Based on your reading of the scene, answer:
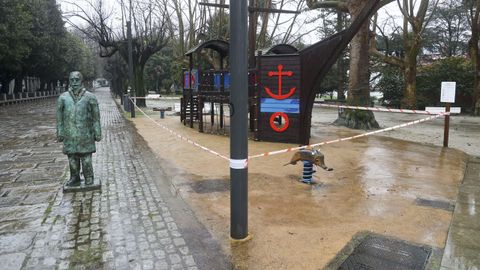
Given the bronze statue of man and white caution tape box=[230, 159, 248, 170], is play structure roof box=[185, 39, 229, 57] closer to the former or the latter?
the bronze statue of man

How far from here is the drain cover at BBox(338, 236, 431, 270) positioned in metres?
3.82

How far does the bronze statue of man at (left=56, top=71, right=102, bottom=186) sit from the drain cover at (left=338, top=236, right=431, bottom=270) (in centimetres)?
420

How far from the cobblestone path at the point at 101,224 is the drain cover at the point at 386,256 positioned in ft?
4.23

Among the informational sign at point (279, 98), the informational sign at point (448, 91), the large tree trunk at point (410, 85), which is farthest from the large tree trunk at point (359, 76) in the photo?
the large tree trunk at point (410, 85)

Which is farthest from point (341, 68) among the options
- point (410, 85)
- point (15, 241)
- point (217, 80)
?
point (15, 241)

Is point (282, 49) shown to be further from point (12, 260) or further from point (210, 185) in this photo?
point (12, 260)

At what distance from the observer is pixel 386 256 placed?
4012 millimetres

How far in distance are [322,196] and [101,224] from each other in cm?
312

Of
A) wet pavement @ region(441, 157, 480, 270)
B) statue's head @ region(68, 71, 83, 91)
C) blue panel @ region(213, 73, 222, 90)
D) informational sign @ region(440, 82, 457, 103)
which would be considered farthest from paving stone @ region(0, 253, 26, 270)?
informational sign @ region(440, 82, 457, 103)

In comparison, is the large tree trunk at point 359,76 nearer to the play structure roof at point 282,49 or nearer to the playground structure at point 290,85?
the play structure roof at point 282,49

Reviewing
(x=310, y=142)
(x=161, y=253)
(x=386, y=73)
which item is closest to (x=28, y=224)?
(x=161, y=253)

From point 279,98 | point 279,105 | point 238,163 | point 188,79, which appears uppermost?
point 188,79

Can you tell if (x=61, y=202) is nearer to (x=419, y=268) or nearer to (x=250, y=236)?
(x=250, y=236)

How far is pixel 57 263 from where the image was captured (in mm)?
3871
